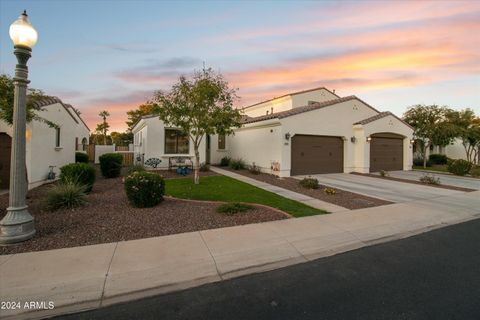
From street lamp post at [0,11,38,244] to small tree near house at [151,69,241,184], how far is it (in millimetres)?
6089

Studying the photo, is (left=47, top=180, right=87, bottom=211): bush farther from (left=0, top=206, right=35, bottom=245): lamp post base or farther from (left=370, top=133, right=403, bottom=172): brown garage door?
(left=370, top=133, right=403, bottom=172): brown garage door

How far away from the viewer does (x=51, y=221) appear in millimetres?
5977

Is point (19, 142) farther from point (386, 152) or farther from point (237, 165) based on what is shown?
point (386, 152)

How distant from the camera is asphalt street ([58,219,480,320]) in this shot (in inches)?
114

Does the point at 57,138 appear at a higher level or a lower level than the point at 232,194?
higher

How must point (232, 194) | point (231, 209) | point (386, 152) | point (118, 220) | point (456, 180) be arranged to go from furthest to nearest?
point (386, 152) → point (456, 180) → point (232, 194) → point (231, 209) → point (118, 220)

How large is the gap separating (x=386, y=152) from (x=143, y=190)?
60.1 feet

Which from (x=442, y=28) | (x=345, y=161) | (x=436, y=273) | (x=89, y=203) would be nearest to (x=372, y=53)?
(x=442, y=28)

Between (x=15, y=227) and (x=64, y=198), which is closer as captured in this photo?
(x=15, y=227)

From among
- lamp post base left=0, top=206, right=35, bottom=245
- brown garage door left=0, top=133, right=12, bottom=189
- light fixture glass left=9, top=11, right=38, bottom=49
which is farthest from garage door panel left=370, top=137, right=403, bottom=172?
brown garage door left=0, top=133, right=12, bottom=189

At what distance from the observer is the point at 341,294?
3299 millimetres

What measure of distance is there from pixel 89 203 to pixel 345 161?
15.6 metres

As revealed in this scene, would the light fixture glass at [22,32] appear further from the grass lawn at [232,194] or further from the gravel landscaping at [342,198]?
the gravel landscaping at [342,198]

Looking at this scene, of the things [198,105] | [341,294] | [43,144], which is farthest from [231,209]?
[43,144]
